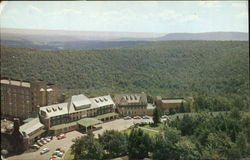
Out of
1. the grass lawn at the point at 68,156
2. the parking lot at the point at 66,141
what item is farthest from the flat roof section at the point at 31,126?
the grass lawn at the point at 68,156

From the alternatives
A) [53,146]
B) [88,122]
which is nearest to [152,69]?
[88,122]

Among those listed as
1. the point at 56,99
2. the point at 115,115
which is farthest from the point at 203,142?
the point at 56,99

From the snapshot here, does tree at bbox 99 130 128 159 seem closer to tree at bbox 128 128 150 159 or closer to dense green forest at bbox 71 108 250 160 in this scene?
dense green forest at bbox 71 108 250 160

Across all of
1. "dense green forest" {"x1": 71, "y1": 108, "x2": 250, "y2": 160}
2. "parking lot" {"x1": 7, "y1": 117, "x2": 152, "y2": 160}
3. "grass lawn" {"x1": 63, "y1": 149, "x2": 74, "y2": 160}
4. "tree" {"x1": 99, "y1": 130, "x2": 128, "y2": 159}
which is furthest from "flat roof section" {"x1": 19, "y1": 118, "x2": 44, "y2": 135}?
"tree" {"x1": 99, "y1": 130, "x2": 128, "y2": 159}

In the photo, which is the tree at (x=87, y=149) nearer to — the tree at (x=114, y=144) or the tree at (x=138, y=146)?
the tree at (x=114, y=144)

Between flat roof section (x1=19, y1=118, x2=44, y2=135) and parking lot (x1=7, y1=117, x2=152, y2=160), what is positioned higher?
flat roof section (x1=19, y1=118, x2=44, y2=135)

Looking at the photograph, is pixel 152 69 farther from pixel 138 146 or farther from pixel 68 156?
pixel 68 156

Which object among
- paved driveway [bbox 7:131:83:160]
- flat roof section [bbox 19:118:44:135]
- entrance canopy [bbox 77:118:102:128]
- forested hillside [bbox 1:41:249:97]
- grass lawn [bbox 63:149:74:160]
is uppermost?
forested hillside [bbox 1:41:249:97]

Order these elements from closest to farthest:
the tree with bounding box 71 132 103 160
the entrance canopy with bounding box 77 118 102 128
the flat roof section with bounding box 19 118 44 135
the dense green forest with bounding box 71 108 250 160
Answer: the dense green forest with bounding box 71 108 250 160
the tree with bounding box 71 132 103 160
the flat roof section with bounding box 19 118 44 135
the entrance canopy with bounding box 77 118 102 128
